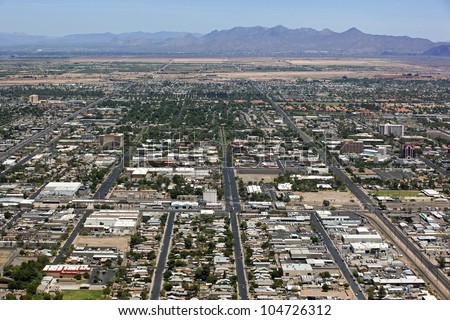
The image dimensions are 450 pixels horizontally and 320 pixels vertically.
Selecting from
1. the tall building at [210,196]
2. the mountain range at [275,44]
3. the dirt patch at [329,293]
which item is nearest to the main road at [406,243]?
the dirt patch at [329,293]

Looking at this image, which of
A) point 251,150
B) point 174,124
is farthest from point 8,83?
point 251,150

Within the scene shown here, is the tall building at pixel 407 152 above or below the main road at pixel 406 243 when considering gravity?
above

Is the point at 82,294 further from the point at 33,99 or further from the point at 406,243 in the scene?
the point at 33,99

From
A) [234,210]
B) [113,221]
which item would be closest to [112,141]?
[234,210]

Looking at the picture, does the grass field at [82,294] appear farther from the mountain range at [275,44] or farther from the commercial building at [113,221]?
the mountain range at [275,44]

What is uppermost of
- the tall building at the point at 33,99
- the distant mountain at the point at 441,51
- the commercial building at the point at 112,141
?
the distant mountain at the point at 441,51

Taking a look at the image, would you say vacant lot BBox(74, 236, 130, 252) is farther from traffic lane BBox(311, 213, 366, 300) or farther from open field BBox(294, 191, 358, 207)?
open field BBox(294, 191, 358, 207)
